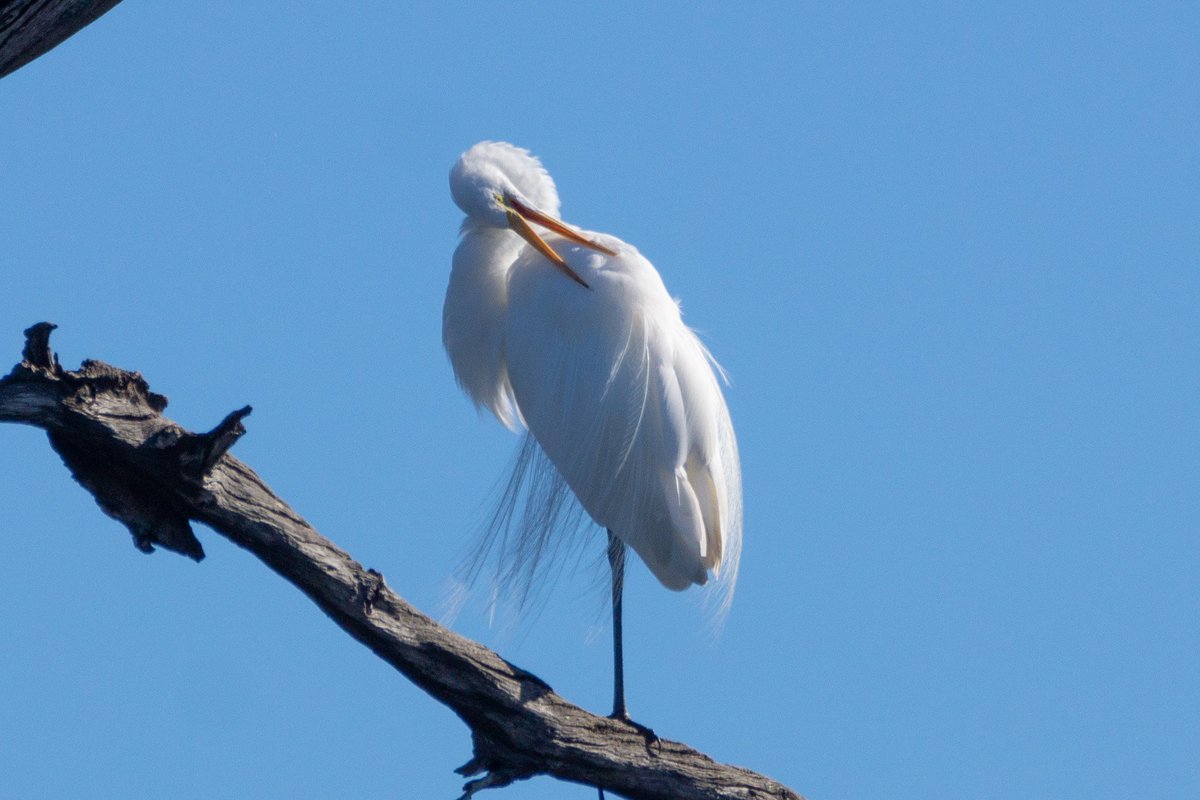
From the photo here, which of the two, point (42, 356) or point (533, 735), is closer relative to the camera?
Answer: point (42, 356)

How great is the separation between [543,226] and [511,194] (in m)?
0.17

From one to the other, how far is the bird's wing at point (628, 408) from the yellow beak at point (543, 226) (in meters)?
0.04

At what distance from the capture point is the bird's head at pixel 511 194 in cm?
516

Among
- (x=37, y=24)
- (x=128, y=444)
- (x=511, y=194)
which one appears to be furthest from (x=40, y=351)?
(x=511, y=194)

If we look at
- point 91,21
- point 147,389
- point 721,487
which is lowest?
point 147,389

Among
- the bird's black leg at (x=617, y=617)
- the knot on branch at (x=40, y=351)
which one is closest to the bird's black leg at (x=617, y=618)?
the bird's black leg at (x=617, y=617)

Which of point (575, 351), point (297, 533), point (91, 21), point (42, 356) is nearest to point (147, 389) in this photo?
point (42, 356)

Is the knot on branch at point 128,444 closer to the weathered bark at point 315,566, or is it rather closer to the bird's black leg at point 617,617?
the weathered bark at point 315,566

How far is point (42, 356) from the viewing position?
11.6 ft

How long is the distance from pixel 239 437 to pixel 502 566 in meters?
2.01

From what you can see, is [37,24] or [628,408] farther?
[628,408]

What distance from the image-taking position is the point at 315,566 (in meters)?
3.77

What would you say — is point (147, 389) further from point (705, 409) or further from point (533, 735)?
point (705, 409)

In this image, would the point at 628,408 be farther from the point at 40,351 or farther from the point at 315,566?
the point at 40,351
